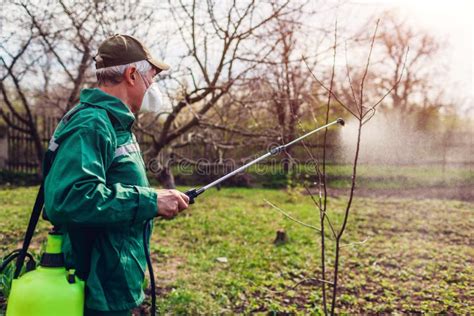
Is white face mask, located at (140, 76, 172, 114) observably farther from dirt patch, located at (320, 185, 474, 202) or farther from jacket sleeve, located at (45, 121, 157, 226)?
dirt patch, located at (320, 185, 474, 202)

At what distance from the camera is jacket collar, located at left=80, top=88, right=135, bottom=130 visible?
172 centimetres

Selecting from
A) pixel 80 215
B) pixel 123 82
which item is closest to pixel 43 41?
pixel 123 82

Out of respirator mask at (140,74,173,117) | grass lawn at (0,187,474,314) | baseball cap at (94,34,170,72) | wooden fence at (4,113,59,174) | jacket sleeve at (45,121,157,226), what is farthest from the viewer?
wooden fence at (4,113,59,174)

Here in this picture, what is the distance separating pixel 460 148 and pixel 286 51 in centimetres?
850

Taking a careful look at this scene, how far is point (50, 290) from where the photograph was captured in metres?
1.57

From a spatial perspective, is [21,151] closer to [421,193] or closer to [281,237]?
[281,237]

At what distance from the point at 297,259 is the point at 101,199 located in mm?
3894

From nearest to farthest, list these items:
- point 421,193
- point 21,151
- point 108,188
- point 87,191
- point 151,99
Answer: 1. point 87,191
2. point 108,188
3. point 151,99
4. point 421,193
5. point 21,151

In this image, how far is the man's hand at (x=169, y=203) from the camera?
1.67 m

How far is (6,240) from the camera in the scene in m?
5.15

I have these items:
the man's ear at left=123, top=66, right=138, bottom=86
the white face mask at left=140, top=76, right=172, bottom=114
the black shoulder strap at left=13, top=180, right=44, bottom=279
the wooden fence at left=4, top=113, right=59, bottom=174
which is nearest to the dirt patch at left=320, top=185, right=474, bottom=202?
the wooden fence at left=4, top=113, right=59, bottom=174

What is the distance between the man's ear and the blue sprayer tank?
0.63 meters

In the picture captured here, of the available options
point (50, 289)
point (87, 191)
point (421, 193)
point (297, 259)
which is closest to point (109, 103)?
point (87, 191)

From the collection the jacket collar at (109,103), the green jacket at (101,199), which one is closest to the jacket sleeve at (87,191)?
the green jacket at (101,199)
